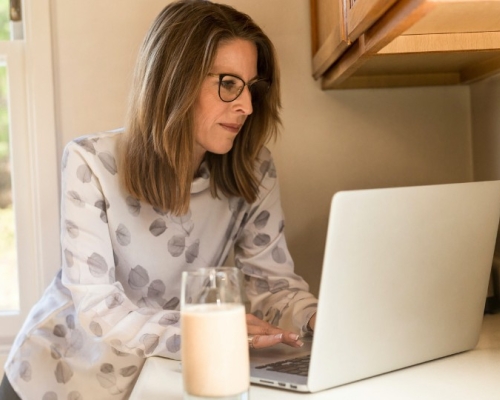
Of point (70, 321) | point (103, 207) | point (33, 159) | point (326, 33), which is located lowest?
point (70, 321)

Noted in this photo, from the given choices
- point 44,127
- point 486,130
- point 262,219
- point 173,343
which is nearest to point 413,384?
point 173,343

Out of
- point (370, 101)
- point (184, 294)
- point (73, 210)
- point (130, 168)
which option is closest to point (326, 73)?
point (370, 101)

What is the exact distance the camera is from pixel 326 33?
1.50 meters

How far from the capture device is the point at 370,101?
1746mm

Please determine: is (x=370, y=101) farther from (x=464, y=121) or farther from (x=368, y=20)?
(x=368, y=20)

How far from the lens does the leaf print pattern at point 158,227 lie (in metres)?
1.40

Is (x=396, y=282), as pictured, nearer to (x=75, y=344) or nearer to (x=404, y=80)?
(x=75, y=344)

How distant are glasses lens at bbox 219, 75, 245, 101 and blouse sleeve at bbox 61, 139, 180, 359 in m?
0.24

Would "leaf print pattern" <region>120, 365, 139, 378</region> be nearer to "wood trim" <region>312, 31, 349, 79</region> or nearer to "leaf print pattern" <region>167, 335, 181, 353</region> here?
"leaf print pattern" <region>167, 335, 181, 353</region>

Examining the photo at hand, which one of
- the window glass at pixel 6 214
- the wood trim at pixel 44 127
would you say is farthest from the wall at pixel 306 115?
the window glass at pixel 6 214

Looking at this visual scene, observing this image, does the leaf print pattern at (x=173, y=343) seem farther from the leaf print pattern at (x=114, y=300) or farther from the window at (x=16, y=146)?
the window at (x=16, y=146)

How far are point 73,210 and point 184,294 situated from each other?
1.71 ft

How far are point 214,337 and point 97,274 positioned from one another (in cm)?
51

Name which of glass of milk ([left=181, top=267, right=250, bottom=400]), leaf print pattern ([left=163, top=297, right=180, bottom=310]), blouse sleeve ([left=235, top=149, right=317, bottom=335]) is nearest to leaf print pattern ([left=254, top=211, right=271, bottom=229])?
blouse sleeve ([left=235, top=149, right=317, bottom=335])
